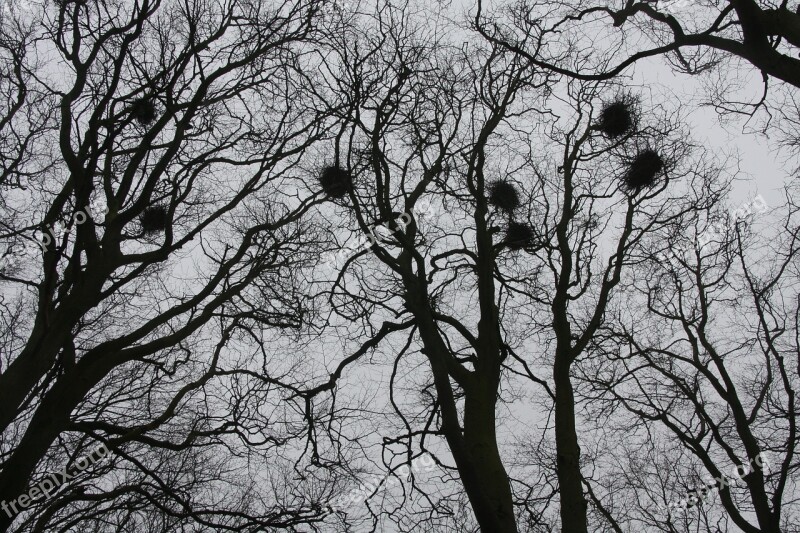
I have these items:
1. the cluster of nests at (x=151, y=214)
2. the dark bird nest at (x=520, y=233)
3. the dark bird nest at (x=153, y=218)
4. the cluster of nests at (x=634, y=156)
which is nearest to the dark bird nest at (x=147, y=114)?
the cluster of nests at (x=151, y=214)

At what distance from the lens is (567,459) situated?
19.6 feet

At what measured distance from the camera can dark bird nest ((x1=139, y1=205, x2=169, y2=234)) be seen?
7047 mm

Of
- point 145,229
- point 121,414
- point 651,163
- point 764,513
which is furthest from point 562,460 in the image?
point 145,229

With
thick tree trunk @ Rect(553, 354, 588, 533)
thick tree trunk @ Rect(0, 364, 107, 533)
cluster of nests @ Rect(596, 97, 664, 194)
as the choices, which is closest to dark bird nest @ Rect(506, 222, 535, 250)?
cluster of nests @ Rect(596, 97, 664, 194)

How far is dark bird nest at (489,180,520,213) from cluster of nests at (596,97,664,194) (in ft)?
4.47

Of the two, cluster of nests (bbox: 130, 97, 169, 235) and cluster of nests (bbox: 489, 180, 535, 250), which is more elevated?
cluster of nests (bbox: 489, 180, 535, 250)

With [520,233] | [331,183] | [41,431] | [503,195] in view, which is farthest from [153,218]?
[520,233]

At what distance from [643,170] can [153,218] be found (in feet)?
19.0

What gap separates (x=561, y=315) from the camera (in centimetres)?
693

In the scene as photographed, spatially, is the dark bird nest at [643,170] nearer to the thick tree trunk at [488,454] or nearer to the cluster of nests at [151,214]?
the thick tree trunk at [488,454]

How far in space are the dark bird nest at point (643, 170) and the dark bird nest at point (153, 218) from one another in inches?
217

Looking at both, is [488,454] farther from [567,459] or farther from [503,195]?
[503,195]

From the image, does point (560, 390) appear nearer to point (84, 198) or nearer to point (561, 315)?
point (561, 315)

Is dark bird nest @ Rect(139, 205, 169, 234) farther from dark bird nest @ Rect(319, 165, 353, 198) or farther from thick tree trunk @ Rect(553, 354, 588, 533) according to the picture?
thick tree trunk @ Rect(553, 354, 588, 533)
